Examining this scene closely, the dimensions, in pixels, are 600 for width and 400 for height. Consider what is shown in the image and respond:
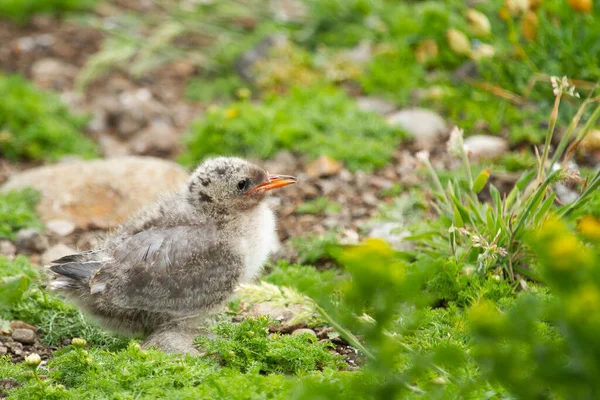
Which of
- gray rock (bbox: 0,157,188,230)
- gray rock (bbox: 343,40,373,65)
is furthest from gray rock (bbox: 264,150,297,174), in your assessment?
gray rock (bbox: 343,40,373,65)

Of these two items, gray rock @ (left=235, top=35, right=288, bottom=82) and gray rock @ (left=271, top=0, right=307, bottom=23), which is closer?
gray rock @ (left=235, top=35, right=288, bottom=82)

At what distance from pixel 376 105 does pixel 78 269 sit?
165 inches

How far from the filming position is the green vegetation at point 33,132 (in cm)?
766

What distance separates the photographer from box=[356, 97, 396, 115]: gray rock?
Result: 7793 millimetres

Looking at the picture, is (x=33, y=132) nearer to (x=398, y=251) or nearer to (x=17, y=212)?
(x=17, y=212)

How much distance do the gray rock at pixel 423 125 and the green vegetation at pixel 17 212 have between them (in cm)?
320

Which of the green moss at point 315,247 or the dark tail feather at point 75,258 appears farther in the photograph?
the green moss at point 315,247

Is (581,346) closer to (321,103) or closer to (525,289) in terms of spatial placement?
(525,289)

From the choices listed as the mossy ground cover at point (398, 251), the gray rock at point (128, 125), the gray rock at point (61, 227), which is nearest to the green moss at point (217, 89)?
the mossy ground cover at point (398, 251)

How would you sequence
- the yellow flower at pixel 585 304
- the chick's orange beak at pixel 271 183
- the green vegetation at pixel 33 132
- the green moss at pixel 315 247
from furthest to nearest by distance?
the green vegetation at pixel 33 132
the green moss at pixel 315 247
the chick's orange beak at pixel 271 183
the yellow flower at pixel 585 304

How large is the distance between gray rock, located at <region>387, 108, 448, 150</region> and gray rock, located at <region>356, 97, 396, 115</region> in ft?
0.91

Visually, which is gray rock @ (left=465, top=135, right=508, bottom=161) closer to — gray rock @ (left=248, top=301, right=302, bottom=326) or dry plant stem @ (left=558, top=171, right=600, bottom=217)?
dry plant stem @ (left=558, top=171, right=600, bottom=217)

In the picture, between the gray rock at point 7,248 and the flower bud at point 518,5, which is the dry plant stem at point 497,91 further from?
the gray rock at point 7,248

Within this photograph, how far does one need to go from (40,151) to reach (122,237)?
3.52 m
